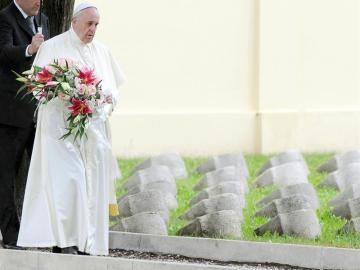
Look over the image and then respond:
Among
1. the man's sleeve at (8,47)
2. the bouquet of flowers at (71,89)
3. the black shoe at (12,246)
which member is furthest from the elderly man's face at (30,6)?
the black shoe at (12,246)

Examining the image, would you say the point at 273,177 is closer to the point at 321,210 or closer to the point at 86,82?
the point at 321,210

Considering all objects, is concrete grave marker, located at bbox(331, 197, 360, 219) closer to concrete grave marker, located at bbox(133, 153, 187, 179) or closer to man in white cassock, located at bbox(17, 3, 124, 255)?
man in white cassock, located at bbox(17, 3, 124, 255)

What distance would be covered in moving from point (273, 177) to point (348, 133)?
4.24 metres

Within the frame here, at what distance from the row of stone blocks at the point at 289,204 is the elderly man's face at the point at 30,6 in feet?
9.11

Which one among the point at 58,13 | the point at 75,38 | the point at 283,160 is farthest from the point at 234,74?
the point at 75,38

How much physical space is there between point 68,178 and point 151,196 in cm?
240

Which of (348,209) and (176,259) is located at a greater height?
(348,209)

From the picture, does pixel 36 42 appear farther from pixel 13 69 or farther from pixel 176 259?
pixel 176 259

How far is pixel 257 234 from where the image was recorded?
11992 millimetres

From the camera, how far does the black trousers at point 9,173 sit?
11.1 m

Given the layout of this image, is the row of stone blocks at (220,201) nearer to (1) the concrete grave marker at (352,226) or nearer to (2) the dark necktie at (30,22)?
(1) the concrete grave marker at (352,226)

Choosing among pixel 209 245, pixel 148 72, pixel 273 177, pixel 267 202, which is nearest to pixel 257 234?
pixel 209 245

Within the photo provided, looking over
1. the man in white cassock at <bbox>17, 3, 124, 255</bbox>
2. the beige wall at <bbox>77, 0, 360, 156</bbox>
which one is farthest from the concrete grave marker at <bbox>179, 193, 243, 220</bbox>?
the beige wall at <bbox>77, 0, 360, 156</bbox>

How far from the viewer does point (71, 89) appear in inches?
417
